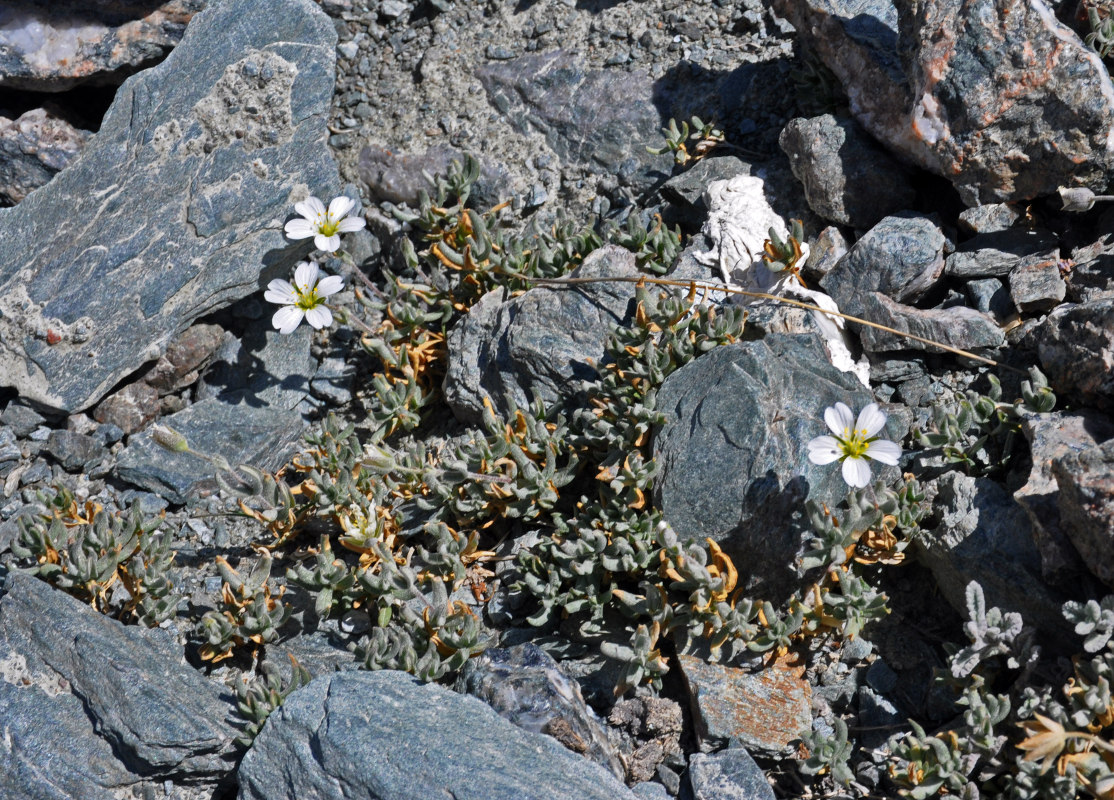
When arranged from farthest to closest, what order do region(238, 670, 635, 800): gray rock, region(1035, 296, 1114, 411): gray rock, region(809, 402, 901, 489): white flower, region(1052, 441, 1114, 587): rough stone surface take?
region(1035, 296, 1114, 411): gray rock, region(809, 402, 901, 489): white flower, region(238, 670, 635, 800): gray rock, region(1052, 441, 1114, 587): rough stone surface

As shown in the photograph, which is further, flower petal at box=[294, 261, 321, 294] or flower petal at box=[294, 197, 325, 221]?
flower petal at box=[294, 197, 325, 221]

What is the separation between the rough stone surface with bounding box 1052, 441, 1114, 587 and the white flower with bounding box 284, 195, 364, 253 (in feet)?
11.5

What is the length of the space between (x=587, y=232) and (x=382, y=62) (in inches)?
86.0

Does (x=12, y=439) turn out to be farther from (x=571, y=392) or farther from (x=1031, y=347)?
(x=1031, y=347)

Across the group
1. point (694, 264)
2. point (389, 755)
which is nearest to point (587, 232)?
point (694, 264)

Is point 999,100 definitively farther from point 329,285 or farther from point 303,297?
point 303,297

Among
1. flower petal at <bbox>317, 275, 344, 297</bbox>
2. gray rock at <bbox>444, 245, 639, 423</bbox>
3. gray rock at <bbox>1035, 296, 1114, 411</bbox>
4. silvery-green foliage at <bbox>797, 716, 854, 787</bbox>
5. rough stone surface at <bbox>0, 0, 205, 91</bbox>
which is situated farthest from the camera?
rough stone surface at <bbox>0, 0, 205, 91</bbox>

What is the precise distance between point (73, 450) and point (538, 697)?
2951 millimetres

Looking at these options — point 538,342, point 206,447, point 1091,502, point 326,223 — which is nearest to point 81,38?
point 326,223

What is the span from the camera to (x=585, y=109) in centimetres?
580

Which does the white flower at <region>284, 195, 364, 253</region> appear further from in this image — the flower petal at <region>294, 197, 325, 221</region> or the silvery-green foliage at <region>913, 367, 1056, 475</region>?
the silvery-green foliage at <region>913, 367, 1056, 475</region>

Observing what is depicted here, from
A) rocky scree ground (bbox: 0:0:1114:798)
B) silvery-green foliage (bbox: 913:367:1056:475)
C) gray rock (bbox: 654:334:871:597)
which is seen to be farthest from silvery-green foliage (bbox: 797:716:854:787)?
silvery-green foliage (bbox: 913:367:1056:475)

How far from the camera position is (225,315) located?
555 cm

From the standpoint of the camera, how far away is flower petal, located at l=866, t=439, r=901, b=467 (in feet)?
11.8
